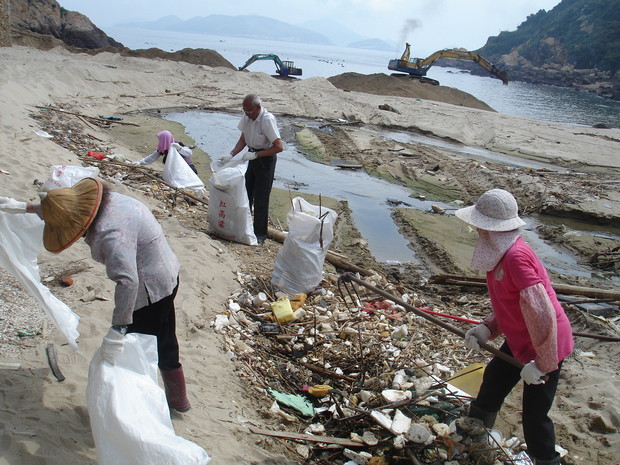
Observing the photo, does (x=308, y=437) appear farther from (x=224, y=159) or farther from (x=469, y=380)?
(x=224, y=159)

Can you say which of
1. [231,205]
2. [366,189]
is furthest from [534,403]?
[366,189]

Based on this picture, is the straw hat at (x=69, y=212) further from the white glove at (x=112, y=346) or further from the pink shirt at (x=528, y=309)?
the pink shirt at (x=528, y=309)

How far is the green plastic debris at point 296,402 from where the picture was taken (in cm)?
326

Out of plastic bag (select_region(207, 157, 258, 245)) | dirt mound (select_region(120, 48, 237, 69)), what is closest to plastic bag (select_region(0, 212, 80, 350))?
plastic bag (select_region(207, 157, 258, 245))

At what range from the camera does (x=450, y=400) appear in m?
3.19

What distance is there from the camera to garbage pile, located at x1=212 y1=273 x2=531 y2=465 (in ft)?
9.14

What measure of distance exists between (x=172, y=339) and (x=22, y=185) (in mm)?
3909

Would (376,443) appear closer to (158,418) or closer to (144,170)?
(158,418)

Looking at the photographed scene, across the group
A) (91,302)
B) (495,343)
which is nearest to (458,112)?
(495,343)

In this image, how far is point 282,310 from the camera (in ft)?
13.7

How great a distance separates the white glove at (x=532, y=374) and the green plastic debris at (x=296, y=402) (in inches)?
57.4

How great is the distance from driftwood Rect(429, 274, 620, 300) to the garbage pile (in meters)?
0.86

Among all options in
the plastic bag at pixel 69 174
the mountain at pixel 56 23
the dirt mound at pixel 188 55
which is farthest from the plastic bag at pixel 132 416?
the mountain at pixel 56 23

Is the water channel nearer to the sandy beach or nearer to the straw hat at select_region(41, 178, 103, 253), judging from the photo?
the sandy beach
